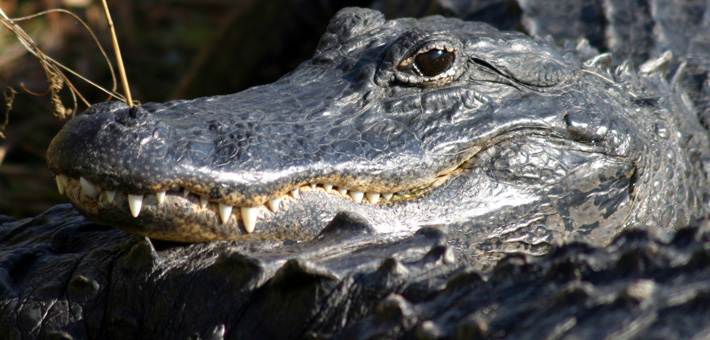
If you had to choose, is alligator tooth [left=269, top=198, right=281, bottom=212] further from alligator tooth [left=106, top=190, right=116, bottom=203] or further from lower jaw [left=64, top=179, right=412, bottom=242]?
alligator tooth [left=106, top=190, right=116, bottom=203]

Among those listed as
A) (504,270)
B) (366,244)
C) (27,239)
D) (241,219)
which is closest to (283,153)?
(241,219)

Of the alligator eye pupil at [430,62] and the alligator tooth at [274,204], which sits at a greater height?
the alligator eye pupil at [430,62]

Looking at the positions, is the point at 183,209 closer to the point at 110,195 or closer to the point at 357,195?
the point at 110,195

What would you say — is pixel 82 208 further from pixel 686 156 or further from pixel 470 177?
pixel 686 156

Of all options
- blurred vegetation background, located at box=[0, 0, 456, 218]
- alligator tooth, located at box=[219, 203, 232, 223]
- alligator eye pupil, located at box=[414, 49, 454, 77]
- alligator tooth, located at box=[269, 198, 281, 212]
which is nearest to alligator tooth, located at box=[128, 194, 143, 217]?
alligator tooth, located at box=[219, 203, 232, 223]

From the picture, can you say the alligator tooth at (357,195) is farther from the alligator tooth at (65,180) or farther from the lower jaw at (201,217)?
the alligator tooth at (65,180)

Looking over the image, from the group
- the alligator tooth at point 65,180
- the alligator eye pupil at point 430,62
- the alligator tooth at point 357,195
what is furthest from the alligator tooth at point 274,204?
the alligator eye pupil at point 430,62

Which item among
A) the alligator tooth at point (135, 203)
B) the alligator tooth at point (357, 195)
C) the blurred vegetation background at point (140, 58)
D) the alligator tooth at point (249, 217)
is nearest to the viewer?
the alligator tooth at point (135, 203)
